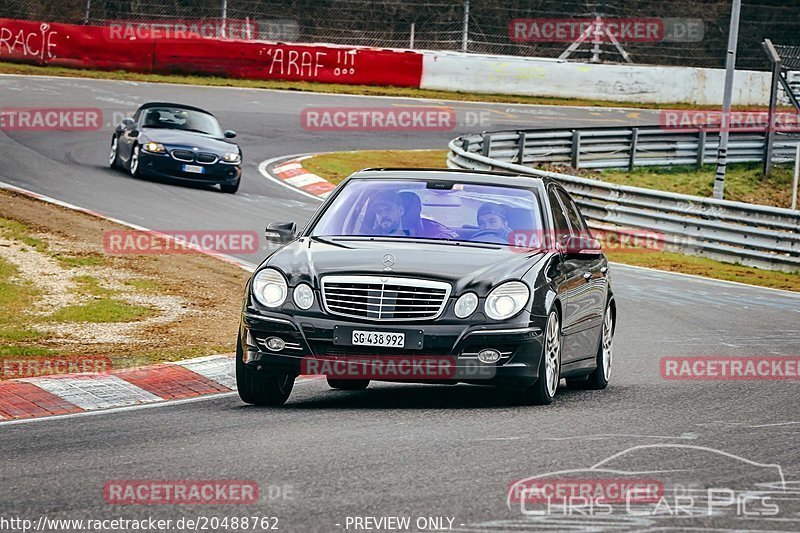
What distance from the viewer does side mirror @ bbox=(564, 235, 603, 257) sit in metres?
10.4

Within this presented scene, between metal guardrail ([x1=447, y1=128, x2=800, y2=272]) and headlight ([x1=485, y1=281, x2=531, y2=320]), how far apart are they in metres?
14.1

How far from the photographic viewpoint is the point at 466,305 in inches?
357

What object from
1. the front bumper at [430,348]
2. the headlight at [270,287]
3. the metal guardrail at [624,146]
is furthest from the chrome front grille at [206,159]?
the front bumper at [430,348]

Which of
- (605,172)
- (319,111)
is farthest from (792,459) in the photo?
(319,111)

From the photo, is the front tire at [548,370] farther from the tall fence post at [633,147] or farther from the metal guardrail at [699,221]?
the tall fence post at [633,147]

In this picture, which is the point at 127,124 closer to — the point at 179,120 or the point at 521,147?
the point at 179,120

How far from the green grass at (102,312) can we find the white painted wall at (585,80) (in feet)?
97.1

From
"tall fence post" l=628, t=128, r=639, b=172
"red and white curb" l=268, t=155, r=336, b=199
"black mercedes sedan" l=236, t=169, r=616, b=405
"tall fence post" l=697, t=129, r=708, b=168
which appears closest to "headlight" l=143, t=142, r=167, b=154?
"red and white curb" l=268, t=155, r=336, b=199

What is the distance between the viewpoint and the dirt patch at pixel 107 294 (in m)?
12.4

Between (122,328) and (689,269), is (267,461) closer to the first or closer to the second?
(122,328)

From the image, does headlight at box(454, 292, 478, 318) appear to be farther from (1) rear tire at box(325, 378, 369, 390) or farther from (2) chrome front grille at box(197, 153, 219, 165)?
(2) chrome front grille at box(197, 153, 219, 165)

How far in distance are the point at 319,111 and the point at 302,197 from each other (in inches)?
468

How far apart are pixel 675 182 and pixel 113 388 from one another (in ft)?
85.4

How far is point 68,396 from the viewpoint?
9852mm
